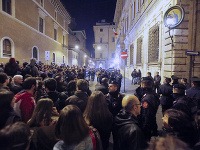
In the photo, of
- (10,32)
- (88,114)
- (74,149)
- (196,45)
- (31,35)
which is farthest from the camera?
(31,35)

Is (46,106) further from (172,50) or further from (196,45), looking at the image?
(196,45)

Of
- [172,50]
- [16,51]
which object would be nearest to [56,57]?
[16,51]

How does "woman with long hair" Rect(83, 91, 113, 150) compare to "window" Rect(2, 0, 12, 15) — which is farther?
"window" Rect(2, 0, 12, 15)

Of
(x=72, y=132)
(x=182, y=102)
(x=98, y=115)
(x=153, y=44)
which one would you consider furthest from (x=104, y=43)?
(x=72, y=132)

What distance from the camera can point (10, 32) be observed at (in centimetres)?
1820

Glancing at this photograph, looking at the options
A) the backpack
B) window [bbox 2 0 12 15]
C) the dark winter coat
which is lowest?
the dark winter coat

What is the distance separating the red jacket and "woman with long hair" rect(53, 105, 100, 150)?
1.45 metres

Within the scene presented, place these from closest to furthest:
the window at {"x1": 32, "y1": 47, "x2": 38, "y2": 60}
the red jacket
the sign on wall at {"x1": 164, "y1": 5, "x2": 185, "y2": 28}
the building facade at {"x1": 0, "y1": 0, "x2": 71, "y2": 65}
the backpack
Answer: the red jacket < the backpack < the sign on wall at {"x1": 164, "y1": 5, "x2": 185, "y2": 28} < the building facade at {"x1": 0, "y1": 0, "x2": 71, "y2": 65} < the window at {"x1": 32, "y1": 47, "x2": 38, "y2": 60}

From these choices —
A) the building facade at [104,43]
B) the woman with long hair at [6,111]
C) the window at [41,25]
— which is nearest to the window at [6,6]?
the window at [41,25]

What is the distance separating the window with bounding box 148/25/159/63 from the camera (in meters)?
13.2

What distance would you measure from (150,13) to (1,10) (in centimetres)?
1247

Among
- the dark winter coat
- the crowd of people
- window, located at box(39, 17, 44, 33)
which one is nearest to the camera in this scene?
the crowd of people

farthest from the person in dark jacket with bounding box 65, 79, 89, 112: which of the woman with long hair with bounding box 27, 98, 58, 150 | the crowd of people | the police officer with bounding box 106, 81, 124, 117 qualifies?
the woman with long hair with bounding box 27, 98, 58, 150

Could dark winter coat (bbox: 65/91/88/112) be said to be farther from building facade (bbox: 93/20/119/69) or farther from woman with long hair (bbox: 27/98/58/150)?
building facade (bbox: 93/20/119/69)
